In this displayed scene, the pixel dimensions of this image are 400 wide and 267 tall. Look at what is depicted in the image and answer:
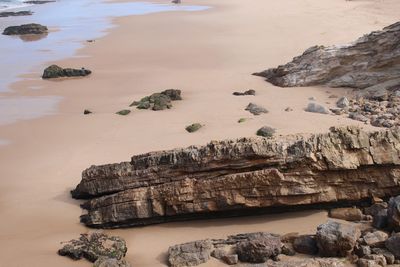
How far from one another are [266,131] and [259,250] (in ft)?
17.1

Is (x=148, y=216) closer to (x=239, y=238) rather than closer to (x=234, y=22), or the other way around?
(x=239, y=238)

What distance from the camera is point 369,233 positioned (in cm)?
712

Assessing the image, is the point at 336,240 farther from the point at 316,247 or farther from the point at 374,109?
the point at 374,109

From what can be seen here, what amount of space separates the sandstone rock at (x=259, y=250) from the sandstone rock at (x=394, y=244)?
1489 millimetres

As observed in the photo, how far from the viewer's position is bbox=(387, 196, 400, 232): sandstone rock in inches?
281

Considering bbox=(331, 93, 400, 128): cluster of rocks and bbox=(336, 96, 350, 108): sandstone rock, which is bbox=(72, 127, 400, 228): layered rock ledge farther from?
bbox=(336, 96, 350, 108): sandstone rock

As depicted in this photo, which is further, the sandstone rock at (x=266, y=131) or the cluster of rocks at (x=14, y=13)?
the cluster of rocks at (x=14, y=13)

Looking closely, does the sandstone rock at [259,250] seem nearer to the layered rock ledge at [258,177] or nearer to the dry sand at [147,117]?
the dry sand at [147,117]

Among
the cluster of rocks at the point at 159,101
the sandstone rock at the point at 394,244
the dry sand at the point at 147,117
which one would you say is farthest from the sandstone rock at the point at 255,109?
the sandstone rock at the point at 394,244

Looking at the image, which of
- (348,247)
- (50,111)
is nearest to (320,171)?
(348,247)

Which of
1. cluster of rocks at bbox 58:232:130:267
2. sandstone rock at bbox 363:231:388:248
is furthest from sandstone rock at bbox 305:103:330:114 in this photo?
cluster of rocks at bbox 58:232:130:267

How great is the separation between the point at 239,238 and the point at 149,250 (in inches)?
56.6

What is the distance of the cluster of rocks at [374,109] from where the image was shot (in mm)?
12359

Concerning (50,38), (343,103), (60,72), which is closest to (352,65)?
(343,103)
